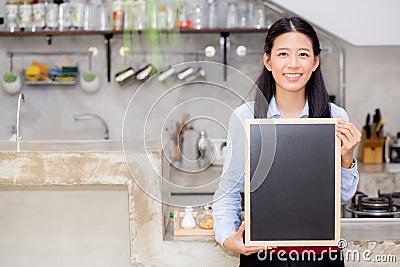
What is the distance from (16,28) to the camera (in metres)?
4.44

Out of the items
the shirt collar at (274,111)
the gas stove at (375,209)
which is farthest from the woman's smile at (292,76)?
the gas stove at (375,209)

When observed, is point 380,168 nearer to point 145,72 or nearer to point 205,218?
Answer: point 145,72

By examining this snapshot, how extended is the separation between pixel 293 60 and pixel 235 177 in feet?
1.15

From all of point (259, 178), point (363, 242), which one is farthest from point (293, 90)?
point (363, 242)

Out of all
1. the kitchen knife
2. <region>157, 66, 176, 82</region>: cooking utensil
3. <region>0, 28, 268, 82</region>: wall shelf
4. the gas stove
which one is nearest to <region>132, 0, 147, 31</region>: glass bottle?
<region>0, 28, 268, 82</region>: wall shelf

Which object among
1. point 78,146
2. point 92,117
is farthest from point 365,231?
point 92,117

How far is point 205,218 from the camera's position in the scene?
2.48 metres

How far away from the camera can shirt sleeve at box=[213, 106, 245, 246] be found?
1.87 meters

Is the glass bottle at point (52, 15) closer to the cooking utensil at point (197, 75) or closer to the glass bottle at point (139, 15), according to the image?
the glass bottle at point (139, 15)

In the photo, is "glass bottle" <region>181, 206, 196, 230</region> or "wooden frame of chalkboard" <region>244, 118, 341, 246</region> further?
"glass bottle" <region>181, 206, 196, 230</region>

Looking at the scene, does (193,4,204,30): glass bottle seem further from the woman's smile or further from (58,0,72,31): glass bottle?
the woman's smile

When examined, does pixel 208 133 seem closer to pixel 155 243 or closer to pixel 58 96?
pixel 58 96

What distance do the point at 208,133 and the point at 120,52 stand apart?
795 mm

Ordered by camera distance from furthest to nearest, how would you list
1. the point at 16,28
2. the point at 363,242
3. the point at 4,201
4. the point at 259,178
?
the point at 16,28 < the point at 4,201 < the point at 363,242 < the point at 259,178
